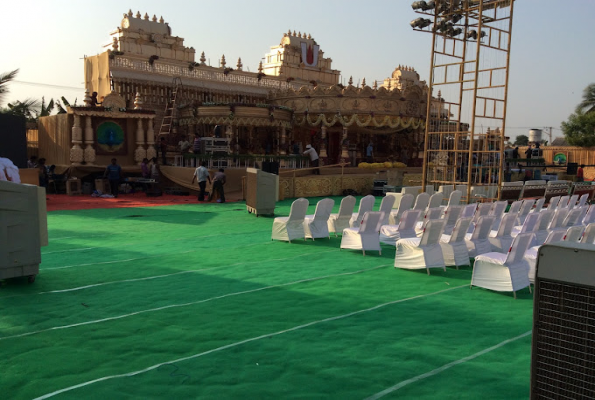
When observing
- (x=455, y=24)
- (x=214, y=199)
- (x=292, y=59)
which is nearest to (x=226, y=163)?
(x=214, y=199)

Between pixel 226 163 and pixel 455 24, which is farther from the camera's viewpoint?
pixel 226 163

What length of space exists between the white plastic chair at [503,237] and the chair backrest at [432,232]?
1590 millimetres

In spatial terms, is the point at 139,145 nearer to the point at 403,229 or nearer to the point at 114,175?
the point at 114,175

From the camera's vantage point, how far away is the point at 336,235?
12.1m

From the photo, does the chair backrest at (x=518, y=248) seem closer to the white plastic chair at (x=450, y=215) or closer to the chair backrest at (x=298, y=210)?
the white plastic chair at (x=450, y=215)

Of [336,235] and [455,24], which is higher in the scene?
[455,24]

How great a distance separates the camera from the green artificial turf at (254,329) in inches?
167

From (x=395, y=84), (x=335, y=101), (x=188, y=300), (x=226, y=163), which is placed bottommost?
(x=188, y=300)

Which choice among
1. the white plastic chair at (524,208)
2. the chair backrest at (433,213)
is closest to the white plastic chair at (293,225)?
the chair backrest at (433,213)

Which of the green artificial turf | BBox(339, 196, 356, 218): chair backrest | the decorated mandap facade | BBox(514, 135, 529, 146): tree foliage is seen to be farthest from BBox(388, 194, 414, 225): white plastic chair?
BBox(514, 135, 529, 146): tree foliage

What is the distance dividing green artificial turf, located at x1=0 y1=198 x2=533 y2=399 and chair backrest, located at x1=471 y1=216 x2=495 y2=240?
32.5 inches

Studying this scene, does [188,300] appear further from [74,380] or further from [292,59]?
[292,59]

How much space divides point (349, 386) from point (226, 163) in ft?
59.4

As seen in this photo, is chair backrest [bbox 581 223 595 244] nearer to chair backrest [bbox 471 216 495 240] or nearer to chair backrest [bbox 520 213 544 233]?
chair backrest [bbox 520 213 544 233]
